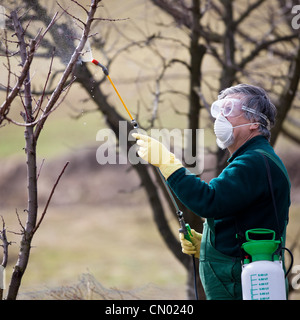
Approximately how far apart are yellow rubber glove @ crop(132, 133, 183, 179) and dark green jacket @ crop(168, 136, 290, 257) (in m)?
0.03

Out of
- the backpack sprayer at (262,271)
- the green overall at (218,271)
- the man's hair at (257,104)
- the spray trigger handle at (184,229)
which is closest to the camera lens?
the backpack sprayer at (262,271)

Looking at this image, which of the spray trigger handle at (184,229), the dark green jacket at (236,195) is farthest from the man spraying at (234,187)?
the spray trigger handle at (184,229)

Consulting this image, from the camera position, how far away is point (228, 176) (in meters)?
1.89

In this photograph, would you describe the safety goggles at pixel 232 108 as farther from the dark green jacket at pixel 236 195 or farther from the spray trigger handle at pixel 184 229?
the spray trigger handle at pixel 184 229

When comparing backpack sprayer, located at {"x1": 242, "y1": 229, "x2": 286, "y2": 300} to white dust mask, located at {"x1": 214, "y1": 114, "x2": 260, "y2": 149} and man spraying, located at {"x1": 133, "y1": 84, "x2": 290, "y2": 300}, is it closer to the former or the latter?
man spraying, located at {"x1": 133, "y1": 84, "x2": 290, "y2": 300}

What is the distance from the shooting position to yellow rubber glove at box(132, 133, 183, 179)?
195 centimetres

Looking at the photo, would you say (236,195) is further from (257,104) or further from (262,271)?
(257,104)

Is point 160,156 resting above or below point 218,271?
above

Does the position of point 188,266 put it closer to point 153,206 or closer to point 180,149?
point 153,206

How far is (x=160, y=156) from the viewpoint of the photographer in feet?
6.61

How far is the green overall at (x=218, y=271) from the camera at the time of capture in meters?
1.96

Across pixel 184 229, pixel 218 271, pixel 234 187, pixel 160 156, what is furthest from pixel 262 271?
pixel 160 156

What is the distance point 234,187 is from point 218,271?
1.15ft

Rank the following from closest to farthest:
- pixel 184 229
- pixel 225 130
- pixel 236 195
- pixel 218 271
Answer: pixel 236 195 → pixel 218 271 → pixel 225 130 → pixel 184 229
